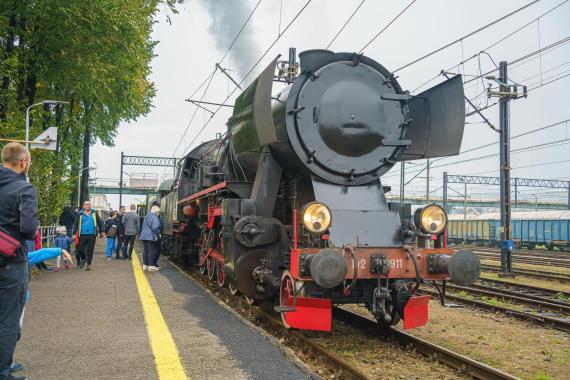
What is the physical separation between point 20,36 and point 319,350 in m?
12.7

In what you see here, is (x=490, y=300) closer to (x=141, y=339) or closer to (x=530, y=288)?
(x=530, y=288)

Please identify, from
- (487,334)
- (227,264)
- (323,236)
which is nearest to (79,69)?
(227,264)

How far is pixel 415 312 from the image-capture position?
5645mm

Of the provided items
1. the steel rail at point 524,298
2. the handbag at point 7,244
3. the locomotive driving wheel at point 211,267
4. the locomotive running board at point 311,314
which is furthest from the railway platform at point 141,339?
the steel rail at point 524,298

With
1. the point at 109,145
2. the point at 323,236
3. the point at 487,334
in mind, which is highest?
the point at 109,145

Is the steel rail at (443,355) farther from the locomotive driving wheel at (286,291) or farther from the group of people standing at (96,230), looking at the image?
the group of people standing at (96,230)

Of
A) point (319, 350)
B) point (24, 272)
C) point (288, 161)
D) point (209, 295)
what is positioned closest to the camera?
point (24, 272)

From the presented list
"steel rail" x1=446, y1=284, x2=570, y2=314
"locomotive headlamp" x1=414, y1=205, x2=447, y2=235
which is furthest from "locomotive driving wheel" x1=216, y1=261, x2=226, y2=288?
"steel rail" x1=446, y1=284, x2=570, y2=314

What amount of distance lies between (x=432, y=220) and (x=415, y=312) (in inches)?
43.2

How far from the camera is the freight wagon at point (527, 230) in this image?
32.2 m

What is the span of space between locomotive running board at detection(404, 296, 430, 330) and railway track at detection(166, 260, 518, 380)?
185 mm

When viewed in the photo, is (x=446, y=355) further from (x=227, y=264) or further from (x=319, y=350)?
(x=227, y=264)

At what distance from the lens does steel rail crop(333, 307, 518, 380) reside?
4.48 meters

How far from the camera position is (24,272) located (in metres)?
3.58
